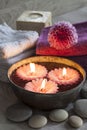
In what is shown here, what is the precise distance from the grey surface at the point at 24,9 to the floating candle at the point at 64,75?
9 cm

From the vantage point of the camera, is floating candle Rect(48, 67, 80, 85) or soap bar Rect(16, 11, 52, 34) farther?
soap bar Rect(16, 11, 52, 34)

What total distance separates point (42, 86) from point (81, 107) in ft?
0.32

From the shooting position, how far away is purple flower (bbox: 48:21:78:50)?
0.66 m

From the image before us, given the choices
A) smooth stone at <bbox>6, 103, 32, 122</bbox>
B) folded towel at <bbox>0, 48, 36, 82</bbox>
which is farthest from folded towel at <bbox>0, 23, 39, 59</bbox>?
smooth stone at <bbox>6, 103, 32, 122</bbox>

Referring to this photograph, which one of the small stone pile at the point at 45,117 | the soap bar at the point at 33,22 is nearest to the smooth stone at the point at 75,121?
the small stone pile at the point at 45,117

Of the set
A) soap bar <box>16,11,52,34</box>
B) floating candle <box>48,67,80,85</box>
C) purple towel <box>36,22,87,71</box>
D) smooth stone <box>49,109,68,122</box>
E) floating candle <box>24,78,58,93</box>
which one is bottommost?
smooth stone <box>49,109,68,122</box>

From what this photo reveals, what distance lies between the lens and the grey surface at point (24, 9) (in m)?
0.58

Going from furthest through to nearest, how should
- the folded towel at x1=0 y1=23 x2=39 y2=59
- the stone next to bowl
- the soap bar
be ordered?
the soap bar, the folded towel at x1=0 y1=23 x2=39 y2=59, the stone next to bowl

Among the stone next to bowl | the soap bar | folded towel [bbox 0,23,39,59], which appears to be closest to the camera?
the stone next to bowl

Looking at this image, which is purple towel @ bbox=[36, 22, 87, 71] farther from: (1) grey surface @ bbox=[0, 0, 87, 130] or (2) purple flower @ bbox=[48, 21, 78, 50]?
(1) grey surface @ bbox=[0, 0, 87, 130]

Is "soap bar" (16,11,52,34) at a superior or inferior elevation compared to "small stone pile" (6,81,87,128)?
superior

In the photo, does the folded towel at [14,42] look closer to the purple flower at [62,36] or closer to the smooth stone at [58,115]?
the purple flower at [62,36]

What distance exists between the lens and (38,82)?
0.62m

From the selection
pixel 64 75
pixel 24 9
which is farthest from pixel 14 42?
pixel 24 9
